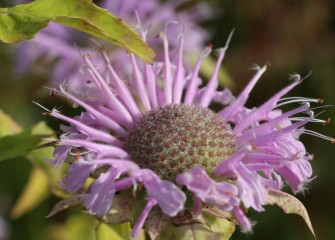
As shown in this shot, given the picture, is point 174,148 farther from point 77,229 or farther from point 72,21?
Result: point 77,229

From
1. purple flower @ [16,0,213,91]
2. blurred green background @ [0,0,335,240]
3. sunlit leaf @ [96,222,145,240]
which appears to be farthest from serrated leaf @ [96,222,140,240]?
blurred green background @ [0,0,335,240]

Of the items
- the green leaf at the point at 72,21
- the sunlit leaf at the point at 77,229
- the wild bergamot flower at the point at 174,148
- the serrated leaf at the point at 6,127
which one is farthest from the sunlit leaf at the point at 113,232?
the sunlit leaf at the point at 77,229

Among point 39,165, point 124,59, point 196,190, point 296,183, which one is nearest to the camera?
point 196,190

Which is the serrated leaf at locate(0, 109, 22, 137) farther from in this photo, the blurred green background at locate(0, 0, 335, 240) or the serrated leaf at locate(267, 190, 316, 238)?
the blurred green background at locate(0, 0, 335, 240)

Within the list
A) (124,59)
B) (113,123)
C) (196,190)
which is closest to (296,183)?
(196,190)

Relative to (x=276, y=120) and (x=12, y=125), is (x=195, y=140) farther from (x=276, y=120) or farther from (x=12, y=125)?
(x=12, y=125)

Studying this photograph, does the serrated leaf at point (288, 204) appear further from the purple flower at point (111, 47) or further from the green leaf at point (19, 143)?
the purple flower at point (111, 47)
